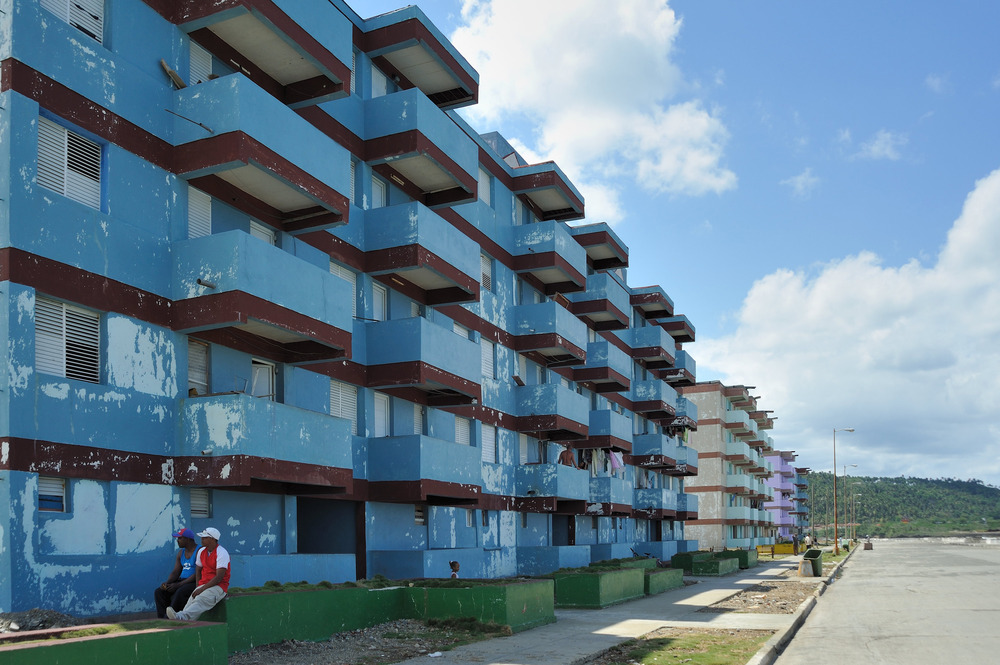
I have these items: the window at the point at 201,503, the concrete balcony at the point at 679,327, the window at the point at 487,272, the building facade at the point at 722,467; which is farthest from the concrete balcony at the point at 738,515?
the window at the point at 201,503

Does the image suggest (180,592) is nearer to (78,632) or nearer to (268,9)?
(78,632)

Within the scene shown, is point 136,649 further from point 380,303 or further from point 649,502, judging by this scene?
point 649,502

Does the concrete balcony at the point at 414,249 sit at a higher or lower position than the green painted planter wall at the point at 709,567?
higher

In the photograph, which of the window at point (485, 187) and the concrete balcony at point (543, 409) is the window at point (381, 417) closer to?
the concrete balcony at point (543, 409)

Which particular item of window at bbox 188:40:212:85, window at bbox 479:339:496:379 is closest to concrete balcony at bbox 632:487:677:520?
window at bbox 479:339:496:379

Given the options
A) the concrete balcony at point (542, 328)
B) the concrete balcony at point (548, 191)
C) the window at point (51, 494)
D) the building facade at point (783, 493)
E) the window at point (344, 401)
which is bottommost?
the building facade at point (783, 493)

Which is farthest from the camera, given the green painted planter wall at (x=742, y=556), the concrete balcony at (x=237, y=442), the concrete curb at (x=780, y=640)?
the green painted planter wall at (x=742, y=556)

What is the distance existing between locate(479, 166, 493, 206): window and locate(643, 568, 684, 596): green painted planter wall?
1475 cm

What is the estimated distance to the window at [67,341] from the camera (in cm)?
1530

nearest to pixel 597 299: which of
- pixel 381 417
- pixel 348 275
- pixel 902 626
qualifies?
pixel 381 417

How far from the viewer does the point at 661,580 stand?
106 feet

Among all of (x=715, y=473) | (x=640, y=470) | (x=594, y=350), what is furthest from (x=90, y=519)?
(x=715, y=473)

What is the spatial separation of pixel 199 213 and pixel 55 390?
17.7 feet

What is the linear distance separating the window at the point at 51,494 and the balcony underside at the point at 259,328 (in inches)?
153
